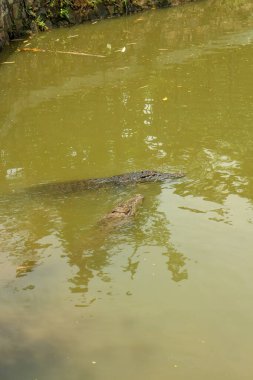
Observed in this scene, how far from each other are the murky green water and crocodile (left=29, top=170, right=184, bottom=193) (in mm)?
165

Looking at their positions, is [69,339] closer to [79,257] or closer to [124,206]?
[79,257]

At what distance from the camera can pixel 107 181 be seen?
665 centimetres

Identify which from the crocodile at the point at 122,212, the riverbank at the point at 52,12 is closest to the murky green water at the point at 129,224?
the crocodile at the point at 122,212

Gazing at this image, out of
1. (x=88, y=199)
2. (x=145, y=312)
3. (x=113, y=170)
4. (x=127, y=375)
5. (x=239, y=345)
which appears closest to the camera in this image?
(x=127, y=375)

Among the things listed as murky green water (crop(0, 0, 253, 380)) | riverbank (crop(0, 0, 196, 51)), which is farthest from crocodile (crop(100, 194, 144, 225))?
riverbank (crop(0, 0, 196, 51))

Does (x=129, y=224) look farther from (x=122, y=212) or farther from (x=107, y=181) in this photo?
(x=107, y=181)

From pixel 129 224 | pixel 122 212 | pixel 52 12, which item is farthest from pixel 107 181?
pixel 52 12

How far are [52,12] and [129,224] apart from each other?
1292 centimetres

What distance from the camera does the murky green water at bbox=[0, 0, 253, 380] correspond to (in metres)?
3.56

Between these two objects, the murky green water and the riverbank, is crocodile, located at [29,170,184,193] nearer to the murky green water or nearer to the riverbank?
the murky green water

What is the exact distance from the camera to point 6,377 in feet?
10.9

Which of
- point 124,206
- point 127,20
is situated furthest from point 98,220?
point 127,20

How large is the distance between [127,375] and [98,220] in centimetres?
257

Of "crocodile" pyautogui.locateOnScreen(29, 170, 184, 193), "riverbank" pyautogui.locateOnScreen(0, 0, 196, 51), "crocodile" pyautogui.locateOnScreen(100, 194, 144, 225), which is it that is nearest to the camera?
"crocodile" pyautogui.locateOnScreen(100, 194, 144, 225)
